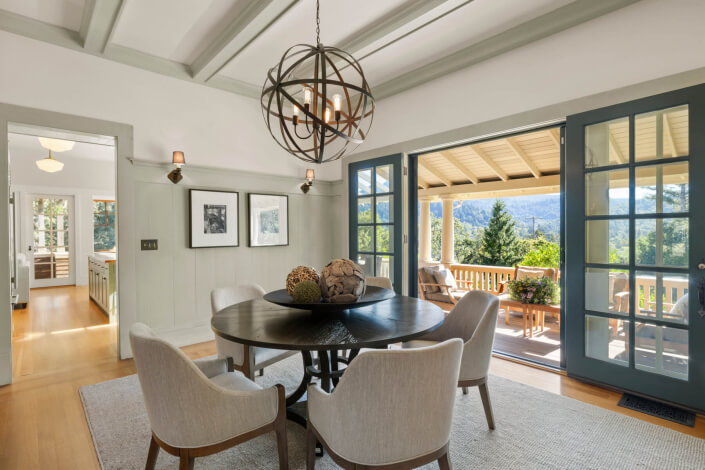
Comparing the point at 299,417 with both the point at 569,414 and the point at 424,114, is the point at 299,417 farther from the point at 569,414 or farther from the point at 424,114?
the point at 424,114

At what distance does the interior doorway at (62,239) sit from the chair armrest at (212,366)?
2.97 meters

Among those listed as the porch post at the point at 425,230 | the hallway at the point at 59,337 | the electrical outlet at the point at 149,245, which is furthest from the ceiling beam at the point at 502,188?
the hallway at the point at 59,337

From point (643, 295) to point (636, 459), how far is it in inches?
44.6

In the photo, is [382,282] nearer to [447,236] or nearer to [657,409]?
[657,409]

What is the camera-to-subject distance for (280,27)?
2891 millimetres

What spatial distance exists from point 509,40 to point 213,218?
328 cm

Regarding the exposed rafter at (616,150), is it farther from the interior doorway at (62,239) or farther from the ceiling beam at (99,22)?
the interior doorway at (62,239)

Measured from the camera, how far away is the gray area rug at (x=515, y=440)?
1.83 metres

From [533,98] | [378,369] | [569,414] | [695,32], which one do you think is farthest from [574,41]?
[378,369]

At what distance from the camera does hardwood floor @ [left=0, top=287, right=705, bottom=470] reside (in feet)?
6.49

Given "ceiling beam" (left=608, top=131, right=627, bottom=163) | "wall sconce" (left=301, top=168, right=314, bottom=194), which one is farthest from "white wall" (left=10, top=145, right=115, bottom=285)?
"ceiling beam" (left=608, top=131, right=627, bottom=163)

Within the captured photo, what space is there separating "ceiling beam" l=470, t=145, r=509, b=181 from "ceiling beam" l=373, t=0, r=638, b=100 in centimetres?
225

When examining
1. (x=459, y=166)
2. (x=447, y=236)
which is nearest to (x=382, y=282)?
(x=459, y=166)

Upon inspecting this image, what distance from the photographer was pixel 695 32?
2.24 metres
